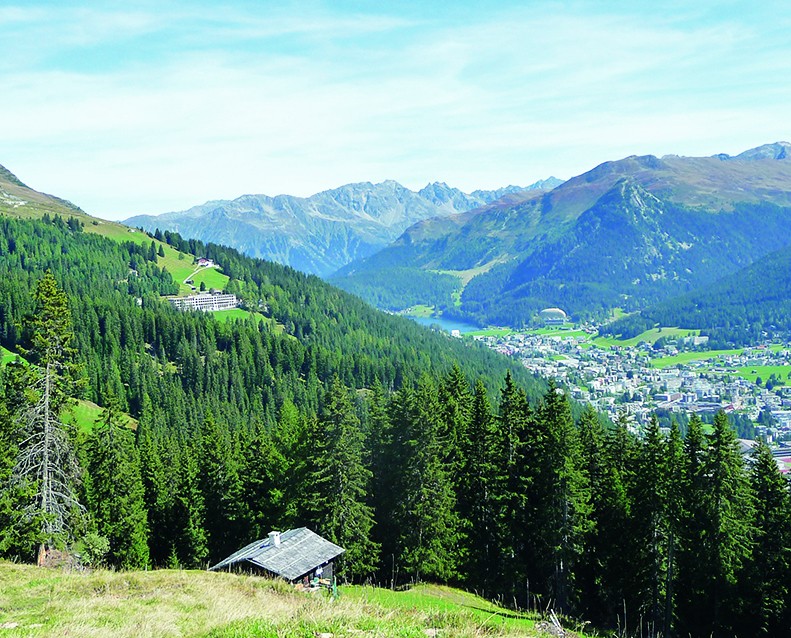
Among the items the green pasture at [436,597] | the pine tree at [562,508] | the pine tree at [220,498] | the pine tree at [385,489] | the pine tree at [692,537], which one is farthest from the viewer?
the pine tree at [220,498]

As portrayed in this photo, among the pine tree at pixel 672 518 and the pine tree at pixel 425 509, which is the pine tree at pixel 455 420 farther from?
the pine tree at pixel 672 518

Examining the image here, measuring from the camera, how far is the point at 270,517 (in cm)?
5134

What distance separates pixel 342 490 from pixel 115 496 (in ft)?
71.3

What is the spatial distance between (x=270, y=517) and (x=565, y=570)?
80.4ft

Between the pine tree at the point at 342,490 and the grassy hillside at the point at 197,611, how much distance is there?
1918 cm

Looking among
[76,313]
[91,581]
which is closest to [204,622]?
[91,581]

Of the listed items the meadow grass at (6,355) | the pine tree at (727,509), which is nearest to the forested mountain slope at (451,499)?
the pine tree at (727,509)

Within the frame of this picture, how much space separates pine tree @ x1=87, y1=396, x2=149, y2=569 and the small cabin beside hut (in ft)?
69.2

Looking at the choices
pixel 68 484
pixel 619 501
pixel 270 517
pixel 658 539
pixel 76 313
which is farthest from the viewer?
pixel 76 313

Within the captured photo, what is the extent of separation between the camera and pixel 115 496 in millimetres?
51906

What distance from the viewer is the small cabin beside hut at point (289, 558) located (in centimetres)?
3259

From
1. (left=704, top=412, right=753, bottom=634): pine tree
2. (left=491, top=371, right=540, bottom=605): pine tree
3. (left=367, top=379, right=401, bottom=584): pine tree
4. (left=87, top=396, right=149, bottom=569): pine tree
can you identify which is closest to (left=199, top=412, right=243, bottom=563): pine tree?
(left=87, top=396, right=149, bottom=569): pine tree

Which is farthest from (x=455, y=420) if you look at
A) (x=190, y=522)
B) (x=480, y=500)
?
(x=190, y=522)

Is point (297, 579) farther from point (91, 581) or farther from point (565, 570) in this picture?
point (565, 570)
